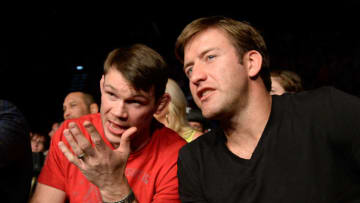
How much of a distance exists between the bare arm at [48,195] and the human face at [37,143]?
3.73 m

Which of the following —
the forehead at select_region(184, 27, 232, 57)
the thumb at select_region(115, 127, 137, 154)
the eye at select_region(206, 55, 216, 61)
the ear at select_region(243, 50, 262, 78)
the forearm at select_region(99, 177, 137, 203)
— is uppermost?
the forehead at select_region(184, 27, 232, 57)

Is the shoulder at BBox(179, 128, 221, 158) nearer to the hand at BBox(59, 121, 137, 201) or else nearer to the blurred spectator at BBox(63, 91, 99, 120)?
the hand at BBox(59, 121, 137, 201)

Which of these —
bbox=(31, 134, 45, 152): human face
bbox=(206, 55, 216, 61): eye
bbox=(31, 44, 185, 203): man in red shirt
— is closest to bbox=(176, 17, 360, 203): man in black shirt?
bbox=(206, 55, 216, 61): eye

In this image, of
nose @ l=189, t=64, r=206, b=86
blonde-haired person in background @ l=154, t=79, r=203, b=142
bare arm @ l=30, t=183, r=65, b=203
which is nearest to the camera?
nose @ l=189, t=64, r=206, b=86


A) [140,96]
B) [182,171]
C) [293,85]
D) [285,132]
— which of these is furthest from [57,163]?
[293,85]

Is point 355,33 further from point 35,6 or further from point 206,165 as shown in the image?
point 35,6

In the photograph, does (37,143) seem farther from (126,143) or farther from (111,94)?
(126,143)

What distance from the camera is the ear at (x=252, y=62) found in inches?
57.4

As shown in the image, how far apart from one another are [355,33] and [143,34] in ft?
14.4

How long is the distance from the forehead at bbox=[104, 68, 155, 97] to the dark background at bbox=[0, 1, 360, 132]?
426 centimetres

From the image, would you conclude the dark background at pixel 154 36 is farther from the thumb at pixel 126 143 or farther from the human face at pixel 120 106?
the thumb at pixel 126 143

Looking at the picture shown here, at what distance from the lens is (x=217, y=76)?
54.7 inches

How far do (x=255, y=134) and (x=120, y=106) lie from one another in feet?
2.17

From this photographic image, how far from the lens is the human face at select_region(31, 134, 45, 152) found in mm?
4961
